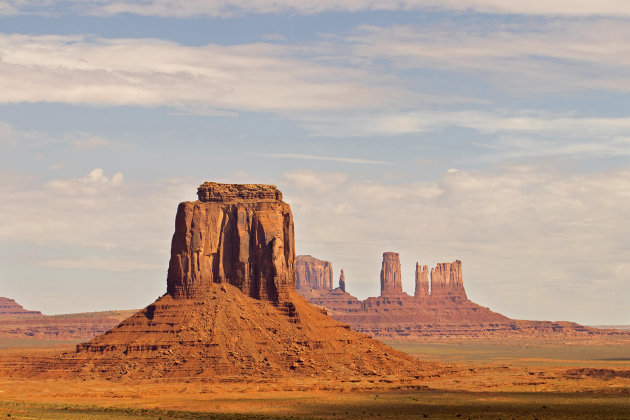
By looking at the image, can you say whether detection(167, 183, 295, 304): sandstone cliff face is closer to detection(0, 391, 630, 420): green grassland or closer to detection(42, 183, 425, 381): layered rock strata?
detection(42, 183, 425, 381): layered rock strata

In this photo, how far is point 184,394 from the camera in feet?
441

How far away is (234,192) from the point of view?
160000 mm

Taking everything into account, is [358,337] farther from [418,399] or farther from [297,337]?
[418,399]

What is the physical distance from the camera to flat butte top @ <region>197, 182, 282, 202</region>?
159125mm

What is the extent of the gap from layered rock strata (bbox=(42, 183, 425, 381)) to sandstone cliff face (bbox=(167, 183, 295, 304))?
0.45ft

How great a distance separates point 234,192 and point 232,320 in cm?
1997

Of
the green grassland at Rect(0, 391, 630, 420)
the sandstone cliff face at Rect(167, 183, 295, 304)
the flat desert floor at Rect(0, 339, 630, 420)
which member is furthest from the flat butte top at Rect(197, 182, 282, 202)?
the green grassland at Rect(0, 391, 630, 420)

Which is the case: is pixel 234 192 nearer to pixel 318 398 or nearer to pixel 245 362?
pixel 245 362

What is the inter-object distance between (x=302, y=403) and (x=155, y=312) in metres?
34.5

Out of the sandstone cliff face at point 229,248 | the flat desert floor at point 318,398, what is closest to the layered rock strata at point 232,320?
the sandstone cliff face at point 229,248

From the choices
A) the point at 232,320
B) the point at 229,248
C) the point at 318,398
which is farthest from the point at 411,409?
the point at 229,248

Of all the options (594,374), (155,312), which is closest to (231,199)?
(155,312)

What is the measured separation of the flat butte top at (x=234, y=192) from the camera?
15912cm

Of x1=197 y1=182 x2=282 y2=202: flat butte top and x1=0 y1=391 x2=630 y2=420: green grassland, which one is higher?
x1=197 y1=182 x2=282 y2=202: flat butte top
